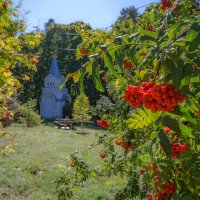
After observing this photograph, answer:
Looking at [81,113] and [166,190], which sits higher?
[166,190]

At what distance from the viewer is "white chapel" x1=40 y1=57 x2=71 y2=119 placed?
90.6 ft

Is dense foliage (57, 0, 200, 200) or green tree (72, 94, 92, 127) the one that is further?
green tree (72, 94, 92, 127)

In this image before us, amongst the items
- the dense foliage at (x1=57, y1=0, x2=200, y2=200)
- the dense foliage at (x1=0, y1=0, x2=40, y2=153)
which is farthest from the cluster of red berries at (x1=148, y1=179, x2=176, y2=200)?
the dense foliage at (x1=0, y1=0, x2=40, y2=153)

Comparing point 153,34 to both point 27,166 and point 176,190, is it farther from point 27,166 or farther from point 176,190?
point 27,166

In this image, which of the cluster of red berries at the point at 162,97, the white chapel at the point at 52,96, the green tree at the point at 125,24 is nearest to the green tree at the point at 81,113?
the white chapel at the point at 52,96

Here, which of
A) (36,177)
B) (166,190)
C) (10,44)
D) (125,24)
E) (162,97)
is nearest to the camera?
(162,97)

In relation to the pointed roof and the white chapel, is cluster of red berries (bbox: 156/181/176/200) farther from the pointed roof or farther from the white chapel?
the pointed roof

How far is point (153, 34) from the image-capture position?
112 cm

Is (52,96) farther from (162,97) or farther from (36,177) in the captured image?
(162,97)

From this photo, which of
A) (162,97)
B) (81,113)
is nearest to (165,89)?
(162,97)

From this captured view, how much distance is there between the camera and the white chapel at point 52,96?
27609 millimetres

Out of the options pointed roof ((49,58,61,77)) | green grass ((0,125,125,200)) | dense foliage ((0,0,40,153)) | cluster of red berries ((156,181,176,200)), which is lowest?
green grass ((0,125,125,200))

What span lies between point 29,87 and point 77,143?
18.1 m

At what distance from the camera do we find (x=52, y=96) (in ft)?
91.0
